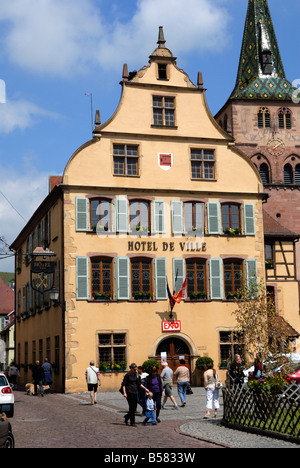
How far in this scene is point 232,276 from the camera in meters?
35.1

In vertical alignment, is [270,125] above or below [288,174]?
above

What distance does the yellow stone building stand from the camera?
108ft

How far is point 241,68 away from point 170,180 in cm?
2560

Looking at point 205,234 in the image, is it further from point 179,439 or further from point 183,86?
point 179,439

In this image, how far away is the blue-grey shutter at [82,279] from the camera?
32.6 m

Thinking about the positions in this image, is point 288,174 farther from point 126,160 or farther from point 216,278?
point 126,160

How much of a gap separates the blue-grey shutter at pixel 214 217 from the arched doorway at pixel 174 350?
221 inches

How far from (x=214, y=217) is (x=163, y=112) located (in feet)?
19.1

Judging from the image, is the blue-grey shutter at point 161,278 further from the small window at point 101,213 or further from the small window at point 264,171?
the small window at point 264,171

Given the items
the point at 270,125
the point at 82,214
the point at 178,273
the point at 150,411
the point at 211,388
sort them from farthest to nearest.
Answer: the point at 270,125
the point at 178,273
the point at 82,214
the point at 211,388
the point at 150,411

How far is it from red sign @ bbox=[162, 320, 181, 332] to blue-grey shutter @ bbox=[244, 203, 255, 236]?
5760 mm

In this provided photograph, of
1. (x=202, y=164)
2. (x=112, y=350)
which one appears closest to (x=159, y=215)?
(x=202, y=164)

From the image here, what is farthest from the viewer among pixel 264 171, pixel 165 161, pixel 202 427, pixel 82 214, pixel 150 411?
pixel 264 171

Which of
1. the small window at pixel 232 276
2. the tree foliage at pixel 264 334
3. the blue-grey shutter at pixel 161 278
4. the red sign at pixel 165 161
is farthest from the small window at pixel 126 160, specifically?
the tree foliage at pixel 264 334
